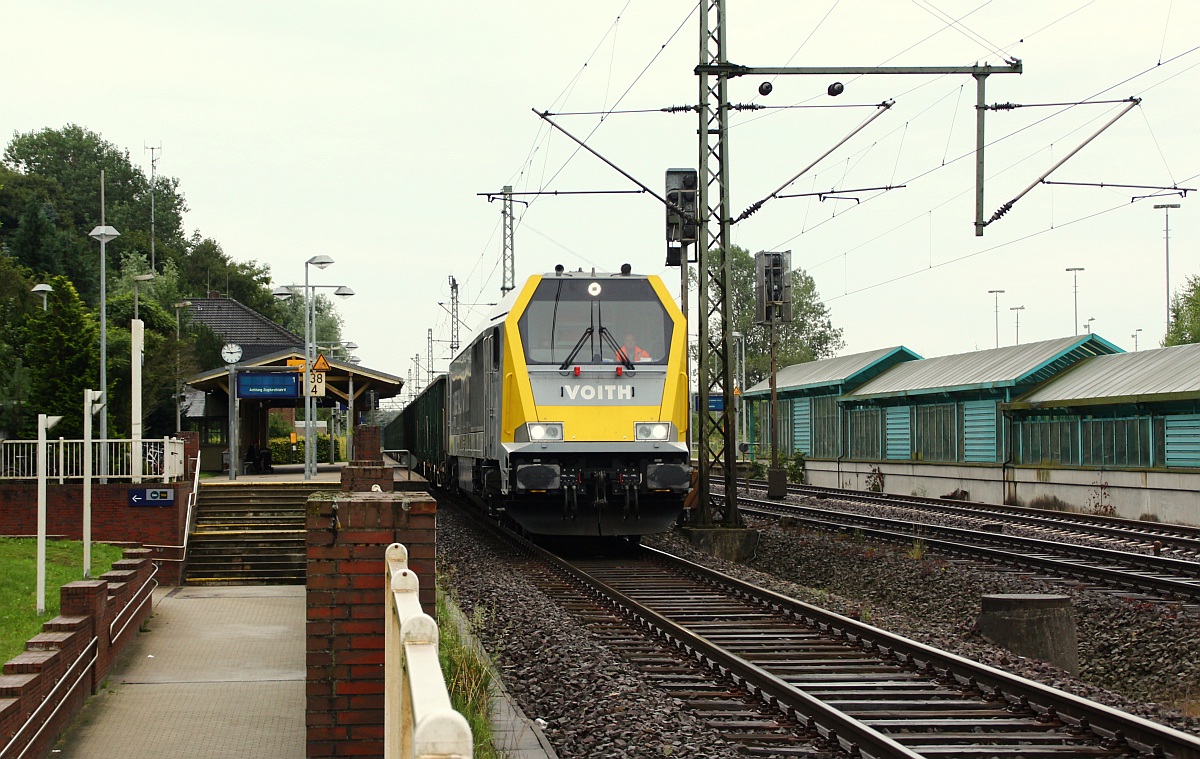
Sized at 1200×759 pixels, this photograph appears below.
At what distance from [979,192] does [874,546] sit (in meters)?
5.57

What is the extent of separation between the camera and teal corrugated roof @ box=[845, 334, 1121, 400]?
31.8 m

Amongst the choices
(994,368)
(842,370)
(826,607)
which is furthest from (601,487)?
(842,370)

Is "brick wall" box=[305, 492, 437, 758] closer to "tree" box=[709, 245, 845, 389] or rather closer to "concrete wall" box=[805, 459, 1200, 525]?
"concrete wall" box=[805, 459, 1200, 525]

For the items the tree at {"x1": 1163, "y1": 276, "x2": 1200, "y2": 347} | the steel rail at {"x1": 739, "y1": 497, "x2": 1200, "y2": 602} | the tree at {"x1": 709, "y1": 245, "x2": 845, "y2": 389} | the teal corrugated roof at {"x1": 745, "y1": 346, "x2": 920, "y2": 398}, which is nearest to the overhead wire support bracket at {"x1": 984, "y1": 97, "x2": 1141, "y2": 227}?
the steel rail at {"x1": 739, "y1": 497, "x2": 1200, "y2": 602}

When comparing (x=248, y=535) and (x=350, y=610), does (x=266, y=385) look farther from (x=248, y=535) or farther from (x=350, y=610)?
(x=350, y=610)

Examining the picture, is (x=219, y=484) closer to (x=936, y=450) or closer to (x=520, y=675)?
(x=520, y=675)

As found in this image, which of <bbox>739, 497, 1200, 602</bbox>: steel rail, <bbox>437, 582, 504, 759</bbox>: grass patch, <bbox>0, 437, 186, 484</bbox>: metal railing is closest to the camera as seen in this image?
<bbox>437, 582, 504, 759</bbox>: grass patch

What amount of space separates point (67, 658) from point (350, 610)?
8.67 ft

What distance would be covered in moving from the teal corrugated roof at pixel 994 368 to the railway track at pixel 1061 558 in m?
10.6

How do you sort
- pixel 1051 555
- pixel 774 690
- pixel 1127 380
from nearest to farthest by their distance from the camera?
pixel 774 690 < pixel 1051 555 < pixel 1127 380

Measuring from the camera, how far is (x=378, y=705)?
578 centimetres

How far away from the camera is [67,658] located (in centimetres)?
735

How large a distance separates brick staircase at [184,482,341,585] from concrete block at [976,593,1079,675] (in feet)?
32.1

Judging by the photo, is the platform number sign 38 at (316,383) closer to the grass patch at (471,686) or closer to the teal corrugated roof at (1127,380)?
the teal corrugated roof at (1127,380)
